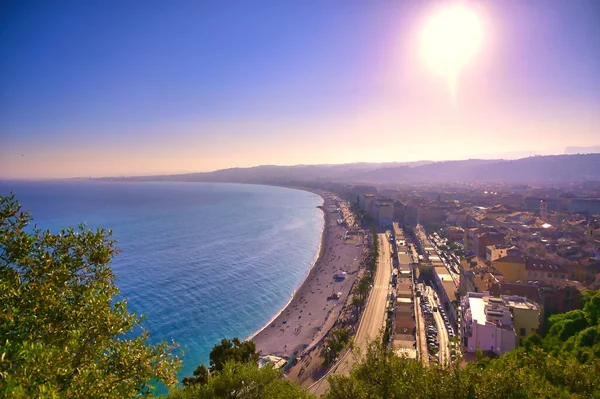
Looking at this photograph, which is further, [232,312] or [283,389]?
[232,312]

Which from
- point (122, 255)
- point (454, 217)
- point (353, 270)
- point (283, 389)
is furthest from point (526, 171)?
point (283, 389)

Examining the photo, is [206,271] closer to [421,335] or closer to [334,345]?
[334,345]

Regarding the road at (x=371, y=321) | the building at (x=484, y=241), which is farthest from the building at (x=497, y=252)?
the road at (x=371, y=321)

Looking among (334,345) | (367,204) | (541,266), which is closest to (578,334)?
(334,345)

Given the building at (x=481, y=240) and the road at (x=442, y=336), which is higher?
the building at (x=481, y=240)

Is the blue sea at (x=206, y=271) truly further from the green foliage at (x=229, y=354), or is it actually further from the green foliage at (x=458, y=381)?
the green foliage at (x=458, y=381)

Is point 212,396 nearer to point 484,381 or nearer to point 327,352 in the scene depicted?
point 484,381
